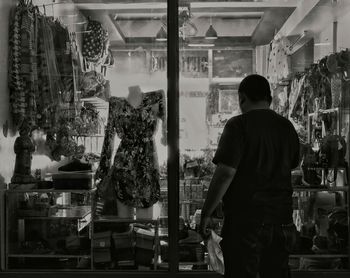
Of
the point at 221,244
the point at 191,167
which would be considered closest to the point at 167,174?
the point at 191,167

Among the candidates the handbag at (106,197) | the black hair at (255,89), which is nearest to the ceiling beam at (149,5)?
the handbag at (106,197)

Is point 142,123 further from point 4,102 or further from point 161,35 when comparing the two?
point 4,102

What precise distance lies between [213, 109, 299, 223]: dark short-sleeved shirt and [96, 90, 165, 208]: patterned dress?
1.49 metres

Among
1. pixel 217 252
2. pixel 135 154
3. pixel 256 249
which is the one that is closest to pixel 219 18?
pixel 135 154

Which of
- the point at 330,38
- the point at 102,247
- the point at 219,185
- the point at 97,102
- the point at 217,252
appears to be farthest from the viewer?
the point at 330,38

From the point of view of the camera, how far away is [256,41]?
5.25 metres

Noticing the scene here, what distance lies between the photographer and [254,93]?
3482 mm

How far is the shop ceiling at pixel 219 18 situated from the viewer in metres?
5.07

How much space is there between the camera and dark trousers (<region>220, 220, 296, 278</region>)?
3371 mm

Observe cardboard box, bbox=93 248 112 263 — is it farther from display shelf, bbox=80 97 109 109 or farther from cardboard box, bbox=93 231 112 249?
display shelf, bbox=80 97 109 109

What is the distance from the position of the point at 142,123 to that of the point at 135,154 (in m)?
0.27

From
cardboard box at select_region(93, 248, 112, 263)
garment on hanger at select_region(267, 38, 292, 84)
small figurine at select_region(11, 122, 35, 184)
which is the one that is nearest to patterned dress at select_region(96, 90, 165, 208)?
cardboard box at select_region(93, 248, 112, 263)

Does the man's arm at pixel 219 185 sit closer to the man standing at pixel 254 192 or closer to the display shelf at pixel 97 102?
the man standing at pixel 254 192

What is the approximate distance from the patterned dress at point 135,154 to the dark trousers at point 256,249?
1484 millimetres
